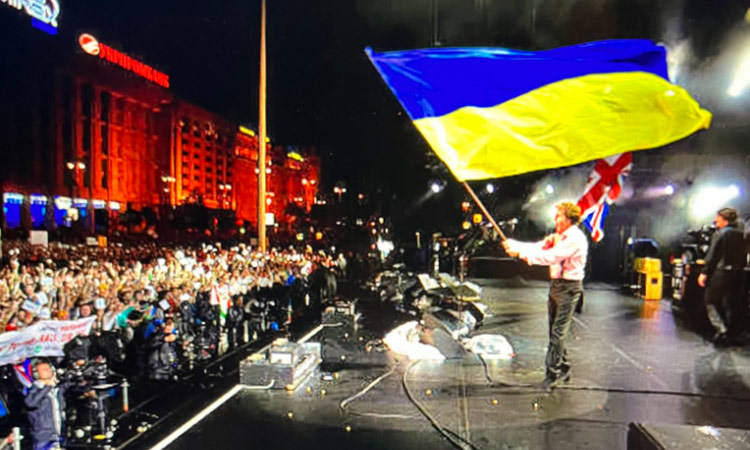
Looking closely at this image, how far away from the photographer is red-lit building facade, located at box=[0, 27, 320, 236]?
50125 mm

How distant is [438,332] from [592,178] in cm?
311

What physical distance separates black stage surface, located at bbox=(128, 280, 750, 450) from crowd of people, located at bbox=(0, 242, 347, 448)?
99cm

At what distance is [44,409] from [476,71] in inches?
214

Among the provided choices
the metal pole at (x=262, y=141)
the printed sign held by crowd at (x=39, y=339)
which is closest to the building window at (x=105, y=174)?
the metal pole at (x=262, y=141)

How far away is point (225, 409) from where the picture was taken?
5703 mm

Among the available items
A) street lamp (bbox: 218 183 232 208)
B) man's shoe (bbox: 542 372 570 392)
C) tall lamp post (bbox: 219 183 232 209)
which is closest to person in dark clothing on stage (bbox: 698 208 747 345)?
man's shoe (bbox: 542 372 570 392)

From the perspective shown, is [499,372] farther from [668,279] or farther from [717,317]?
[668,279]

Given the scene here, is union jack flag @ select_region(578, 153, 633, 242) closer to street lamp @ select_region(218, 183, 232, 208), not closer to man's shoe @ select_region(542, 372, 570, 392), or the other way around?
man's shoe @ select_region(542, 372, 570, 392)

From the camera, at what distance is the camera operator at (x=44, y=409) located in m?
4.79

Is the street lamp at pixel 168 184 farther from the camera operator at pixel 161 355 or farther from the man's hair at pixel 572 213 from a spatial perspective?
the man's hair at pixel 572 213

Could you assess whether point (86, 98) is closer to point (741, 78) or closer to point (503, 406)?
point (741, 78)

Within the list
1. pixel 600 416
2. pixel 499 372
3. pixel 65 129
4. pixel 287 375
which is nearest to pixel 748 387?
pixel 600 416

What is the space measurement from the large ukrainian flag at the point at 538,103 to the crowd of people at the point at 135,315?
15.1 ft

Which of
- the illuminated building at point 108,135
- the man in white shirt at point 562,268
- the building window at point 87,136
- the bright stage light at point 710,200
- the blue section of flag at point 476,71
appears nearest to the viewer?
the blue section of flag at point 476,71
